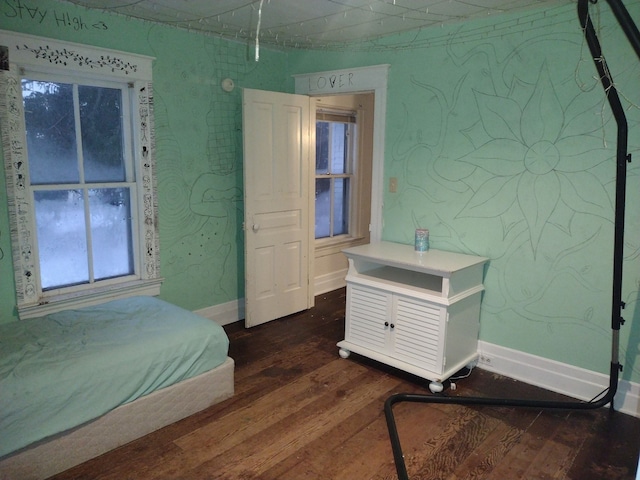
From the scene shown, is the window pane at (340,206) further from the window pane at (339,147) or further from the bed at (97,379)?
the bed at (97,379)

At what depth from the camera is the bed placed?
1967mm

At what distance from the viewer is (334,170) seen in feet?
16.1

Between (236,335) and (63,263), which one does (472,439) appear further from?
(63,263)

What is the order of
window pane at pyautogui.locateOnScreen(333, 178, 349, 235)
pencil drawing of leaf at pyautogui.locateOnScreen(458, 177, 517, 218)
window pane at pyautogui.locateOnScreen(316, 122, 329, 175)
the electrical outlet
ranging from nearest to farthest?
1. pencil drawing of leaf at pyautogui.locateOnScreen(458, 177, 517, 218)
2. the electrical outlet
3. window pane at pyautogui.locateOnScreen(316, 122, 329, 175)
4. window pane at pyautogui.locateOnScreen(333, 178, 349, 235)

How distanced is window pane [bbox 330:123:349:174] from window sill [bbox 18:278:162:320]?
229cm

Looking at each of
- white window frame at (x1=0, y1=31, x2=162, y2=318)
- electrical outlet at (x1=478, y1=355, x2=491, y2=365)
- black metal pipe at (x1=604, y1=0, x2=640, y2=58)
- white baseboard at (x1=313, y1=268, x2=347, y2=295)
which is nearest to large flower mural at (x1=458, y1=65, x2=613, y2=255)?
electrical outlet at (x1=478, y1=355, x2=491, y2=365)

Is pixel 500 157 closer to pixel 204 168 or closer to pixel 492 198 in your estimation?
pixel 492 198

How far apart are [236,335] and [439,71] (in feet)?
8.04

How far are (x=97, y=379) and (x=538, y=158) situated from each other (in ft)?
8.80

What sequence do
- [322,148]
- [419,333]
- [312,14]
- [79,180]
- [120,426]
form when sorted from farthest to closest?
[322,148] < [79,180] < [419,333] < [312,14] < [120,426]

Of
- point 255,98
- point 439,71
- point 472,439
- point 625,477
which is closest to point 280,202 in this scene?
point 255,98

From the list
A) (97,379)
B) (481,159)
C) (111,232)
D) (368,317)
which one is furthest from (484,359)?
(111,232)

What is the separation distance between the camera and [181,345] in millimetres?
2484

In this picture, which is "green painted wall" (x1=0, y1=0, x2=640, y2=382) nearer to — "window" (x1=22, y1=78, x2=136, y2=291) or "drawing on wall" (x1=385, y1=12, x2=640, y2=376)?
"drawing on wall" (x1=385, y1=12, x2=640, y2=376)
